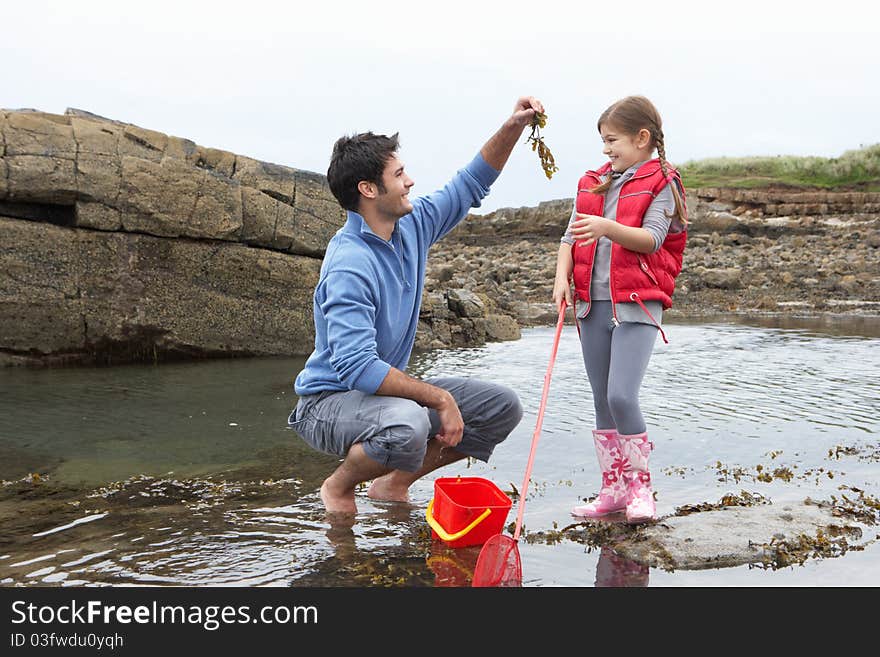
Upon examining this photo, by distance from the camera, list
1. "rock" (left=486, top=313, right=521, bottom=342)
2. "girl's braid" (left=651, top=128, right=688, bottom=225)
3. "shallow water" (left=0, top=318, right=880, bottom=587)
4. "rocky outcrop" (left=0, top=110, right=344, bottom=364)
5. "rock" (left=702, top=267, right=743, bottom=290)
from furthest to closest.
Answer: "rock" (left=702, top=267, right=743, bottom=290) < "rock" (left=486, top=313, right=521, bottom=342) < "rocky outcrop" (left=0, top=110, right=344, bottom=364) < "girl's braid" (left=651, top=128, right=688, bottom=225) < "shallow water" (left=0, top=318, right=880, bottom=587)

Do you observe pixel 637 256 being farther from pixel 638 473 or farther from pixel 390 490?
pixel 390 490

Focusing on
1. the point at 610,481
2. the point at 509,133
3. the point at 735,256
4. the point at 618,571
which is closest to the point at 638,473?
the point at 610,481

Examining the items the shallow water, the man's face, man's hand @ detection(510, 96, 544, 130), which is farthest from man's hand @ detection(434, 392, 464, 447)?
man's hand @ detection(510, 96, 544, 130)

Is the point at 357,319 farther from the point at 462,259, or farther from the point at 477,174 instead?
the point at 462,259

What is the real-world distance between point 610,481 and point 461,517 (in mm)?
874

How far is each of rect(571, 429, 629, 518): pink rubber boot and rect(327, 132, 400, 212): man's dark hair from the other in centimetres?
151

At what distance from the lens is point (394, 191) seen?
13.2ft

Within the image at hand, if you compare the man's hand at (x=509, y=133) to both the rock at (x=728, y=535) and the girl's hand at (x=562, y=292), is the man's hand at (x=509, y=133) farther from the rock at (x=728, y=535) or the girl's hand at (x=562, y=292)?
the rock at (x=728, y=535)

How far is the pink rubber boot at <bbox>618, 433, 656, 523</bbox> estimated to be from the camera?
389 cm

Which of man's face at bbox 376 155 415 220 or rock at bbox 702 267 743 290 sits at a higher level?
man's face at bbox 376 155 415 220

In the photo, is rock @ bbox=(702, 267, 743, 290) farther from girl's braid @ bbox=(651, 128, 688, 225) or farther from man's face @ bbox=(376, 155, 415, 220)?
man's face @ bbox=(376, 155, 415, 220)
